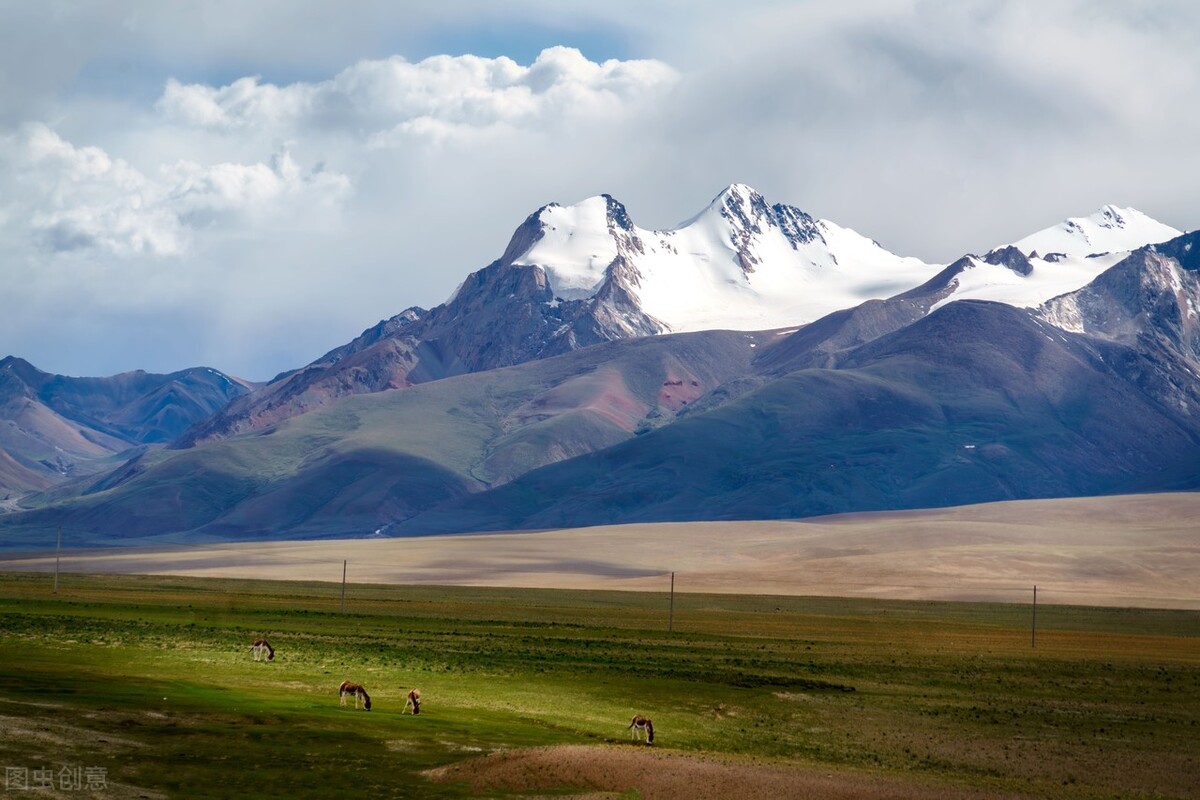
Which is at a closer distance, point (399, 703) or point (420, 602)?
point (399, 703)

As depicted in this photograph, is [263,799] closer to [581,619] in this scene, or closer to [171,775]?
[171,775]

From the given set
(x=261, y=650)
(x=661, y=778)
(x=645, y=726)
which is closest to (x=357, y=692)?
(x=645, y=726)

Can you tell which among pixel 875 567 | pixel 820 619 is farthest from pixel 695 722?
pixel 875 567

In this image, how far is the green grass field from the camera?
135ft

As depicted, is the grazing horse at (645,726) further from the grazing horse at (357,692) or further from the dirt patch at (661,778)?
the grazing horse at (357,692)

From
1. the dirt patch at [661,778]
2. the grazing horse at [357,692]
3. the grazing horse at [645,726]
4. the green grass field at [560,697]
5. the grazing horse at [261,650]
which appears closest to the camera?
the dirt patch at [661,778]

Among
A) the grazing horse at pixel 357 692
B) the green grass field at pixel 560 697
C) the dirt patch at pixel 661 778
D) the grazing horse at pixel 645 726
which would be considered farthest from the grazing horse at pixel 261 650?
the dirt patch at pixel 661 778

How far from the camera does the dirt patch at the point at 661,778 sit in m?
41.0

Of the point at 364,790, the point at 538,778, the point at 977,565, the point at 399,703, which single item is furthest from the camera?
the point at 977,565

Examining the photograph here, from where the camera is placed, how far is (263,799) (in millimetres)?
36125

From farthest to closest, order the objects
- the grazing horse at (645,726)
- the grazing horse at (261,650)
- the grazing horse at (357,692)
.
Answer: the grazing horse at (261,650), the grazing horse at (357,692), the grazing horse at (645,726)

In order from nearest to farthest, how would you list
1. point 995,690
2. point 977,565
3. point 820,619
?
point 995,690 < point 820,619 < point 977,565

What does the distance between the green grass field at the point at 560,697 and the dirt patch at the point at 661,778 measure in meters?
0.88

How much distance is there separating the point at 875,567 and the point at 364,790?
547ft
